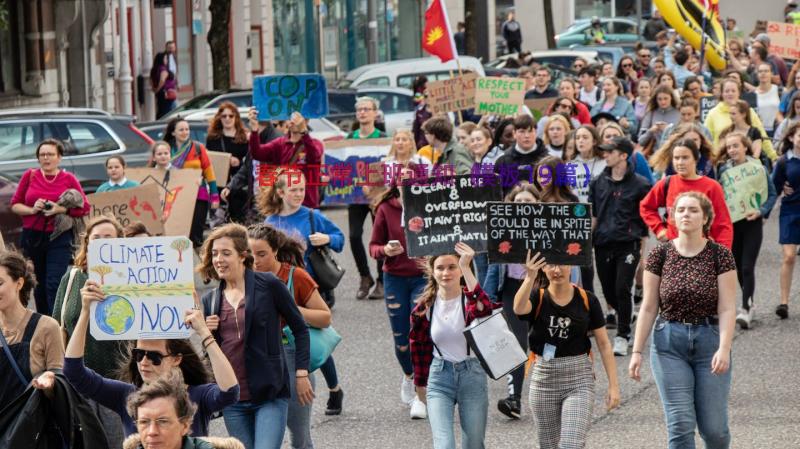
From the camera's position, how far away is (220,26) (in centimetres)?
2719

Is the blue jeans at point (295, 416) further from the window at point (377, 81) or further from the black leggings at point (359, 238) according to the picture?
the window at point (377, 81)

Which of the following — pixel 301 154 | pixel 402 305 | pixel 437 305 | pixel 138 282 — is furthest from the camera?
pixel 301 154

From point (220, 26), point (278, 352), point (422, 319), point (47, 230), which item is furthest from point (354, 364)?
point (220, 26)

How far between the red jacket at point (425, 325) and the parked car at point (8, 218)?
7.75 metres

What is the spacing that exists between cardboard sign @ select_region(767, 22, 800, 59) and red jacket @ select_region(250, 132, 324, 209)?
36.8 feet

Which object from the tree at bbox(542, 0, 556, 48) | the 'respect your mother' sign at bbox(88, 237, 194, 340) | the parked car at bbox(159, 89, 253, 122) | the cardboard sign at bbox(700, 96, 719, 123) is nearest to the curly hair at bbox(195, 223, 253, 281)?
the 'respect your mother' sign at bbox(88, 237, 194, 340)

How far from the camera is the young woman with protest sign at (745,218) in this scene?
12.2 meters

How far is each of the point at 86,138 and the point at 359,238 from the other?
4.42m

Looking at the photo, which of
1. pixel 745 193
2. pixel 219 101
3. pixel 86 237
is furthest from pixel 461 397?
pixel 219 101

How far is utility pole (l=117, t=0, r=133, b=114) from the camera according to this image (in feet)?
97.0

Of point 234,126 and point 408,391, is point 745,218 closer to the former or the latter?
point 408,391

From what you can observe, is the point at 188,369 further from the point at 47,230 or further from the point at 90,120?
the point at 90,120

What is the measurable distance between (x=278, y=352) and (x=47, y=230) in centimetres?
548

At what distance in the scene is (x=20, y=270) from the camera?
7.06 meters
